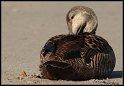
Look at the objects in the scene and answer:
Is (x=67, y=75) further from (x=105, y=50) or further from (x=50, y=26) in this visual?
(x=50, y=26)

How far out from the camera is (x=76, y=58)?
9453 mm

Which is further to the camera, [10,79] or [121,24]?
[121,24]

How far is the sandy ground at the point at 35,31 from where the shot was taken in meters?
10.5

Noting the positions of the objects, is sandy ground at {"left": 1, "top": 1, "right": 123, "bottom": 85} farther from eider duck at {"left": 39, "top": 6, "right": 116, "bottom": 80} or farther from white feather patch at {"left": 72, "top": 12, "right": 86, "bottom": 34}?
white feather patch at {"left": 72, "top": 12, "right": 86, "bottom": 34}

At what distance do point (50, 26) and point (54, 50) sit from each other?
11682 mm

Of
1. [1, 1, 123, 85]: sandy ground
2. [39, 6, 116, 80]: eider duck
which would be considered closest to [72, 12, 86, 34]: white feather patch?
[39, 6, 116, 80]: eider duck

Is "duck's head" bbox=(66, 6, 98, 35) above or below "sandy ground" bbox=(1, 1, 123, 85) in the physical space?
above

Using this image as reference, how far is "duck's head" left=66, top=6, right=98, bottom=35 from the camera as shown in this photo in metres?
11.3

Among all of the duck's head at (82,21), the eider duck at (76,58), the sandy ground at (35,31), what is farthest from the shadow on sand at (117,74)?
the duck's head at (82,21)

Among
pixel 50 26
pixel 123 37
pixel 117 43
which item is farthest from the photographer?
pixel 50 26

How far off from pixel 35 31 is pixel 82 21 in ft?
26.5

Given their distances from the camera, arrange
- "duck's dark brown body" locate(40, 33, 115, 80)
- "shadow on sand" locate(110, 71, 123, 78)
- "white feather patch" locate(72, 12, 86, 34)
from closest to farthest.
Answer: "duck's dark brown body" locate(40, 33, 115, 80) → "shadow on sand" locate(110, 71, 123, 78) → "white feather patch" locate(72, 12, 86, 34)

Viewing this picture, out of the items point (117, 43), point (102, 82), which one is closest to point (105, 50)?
point (102, 82)

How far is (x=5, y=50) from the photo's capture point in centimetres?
1429
